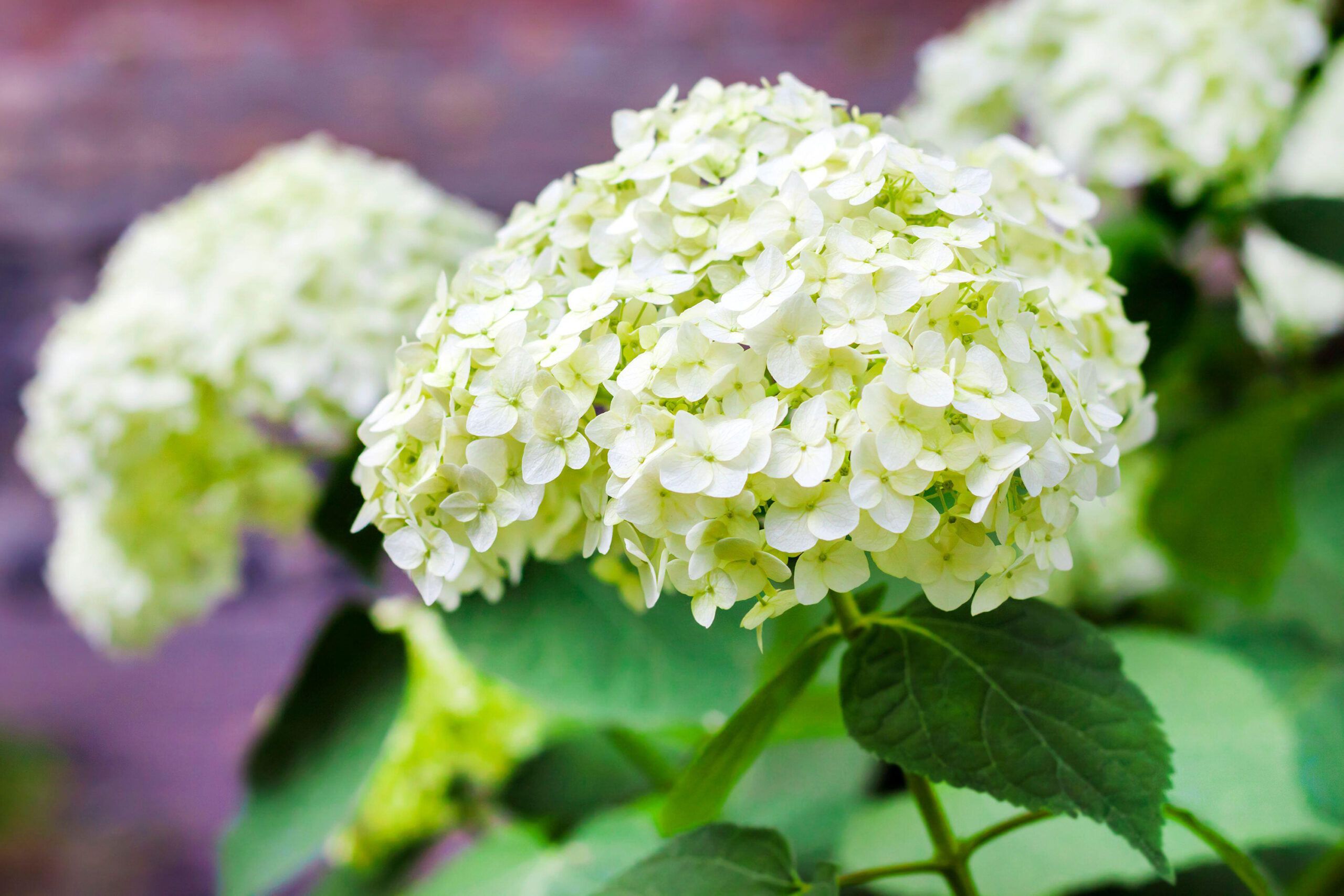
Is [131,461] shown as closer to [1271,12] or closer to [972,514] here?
[972,514]

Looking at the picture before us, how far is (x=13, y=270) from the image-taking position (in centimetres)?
140

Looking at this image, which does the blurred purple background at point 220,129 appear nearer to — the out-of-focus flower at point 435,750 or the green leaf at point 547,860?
the out-of-focus flower at point 435,750

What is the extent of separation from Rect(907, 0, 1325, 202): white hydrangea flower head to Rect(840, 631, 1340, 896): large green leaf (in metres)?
0.31

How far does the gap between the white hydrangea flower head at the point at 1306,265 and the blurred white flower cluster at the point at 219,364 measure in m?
0.69

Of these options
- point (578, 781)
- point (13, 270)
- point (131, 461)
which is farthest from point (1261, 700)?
point (13, 270)

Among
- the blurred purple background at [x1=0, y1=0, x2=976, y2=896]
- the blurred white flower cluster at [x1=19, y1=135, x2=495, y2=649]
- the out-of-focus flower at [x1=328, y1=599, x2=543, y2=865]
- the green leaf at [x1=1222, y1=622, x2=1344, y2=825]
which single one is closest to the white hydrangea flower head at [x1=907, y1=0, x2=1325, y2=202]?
the green leaf at [x1=1222, y1=622, x2=1344, y2=825]

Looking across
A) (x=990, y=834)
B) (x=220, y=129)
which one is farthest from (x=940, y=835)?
(x=220, y=129)

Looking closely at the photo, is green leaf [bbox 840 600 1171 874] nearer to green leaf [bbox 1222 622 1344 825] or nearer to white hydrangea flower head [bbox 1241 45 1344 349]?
green leaf [bbox 1222 622 1344 825]

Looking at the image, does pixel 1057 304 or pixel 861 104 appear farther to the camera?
pixel 861 104

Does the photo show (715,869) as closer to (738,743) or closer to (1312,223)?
(738,743)

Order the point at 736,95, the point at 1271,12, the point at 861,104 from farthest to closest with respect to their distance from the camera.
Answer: the point at 861,104 < the point at 1271,12 < the point at 736,95

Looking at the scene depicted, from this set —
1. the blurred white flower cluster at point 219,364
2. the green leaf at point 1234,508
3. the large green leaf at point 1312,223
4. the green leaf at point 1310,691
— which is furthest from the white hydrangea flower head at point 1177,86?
the blurred white flower cluster at point 219,364

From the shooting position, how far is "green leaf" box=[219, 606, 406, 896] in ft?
1.80

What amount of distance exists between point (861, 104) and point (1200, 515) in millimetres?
757
